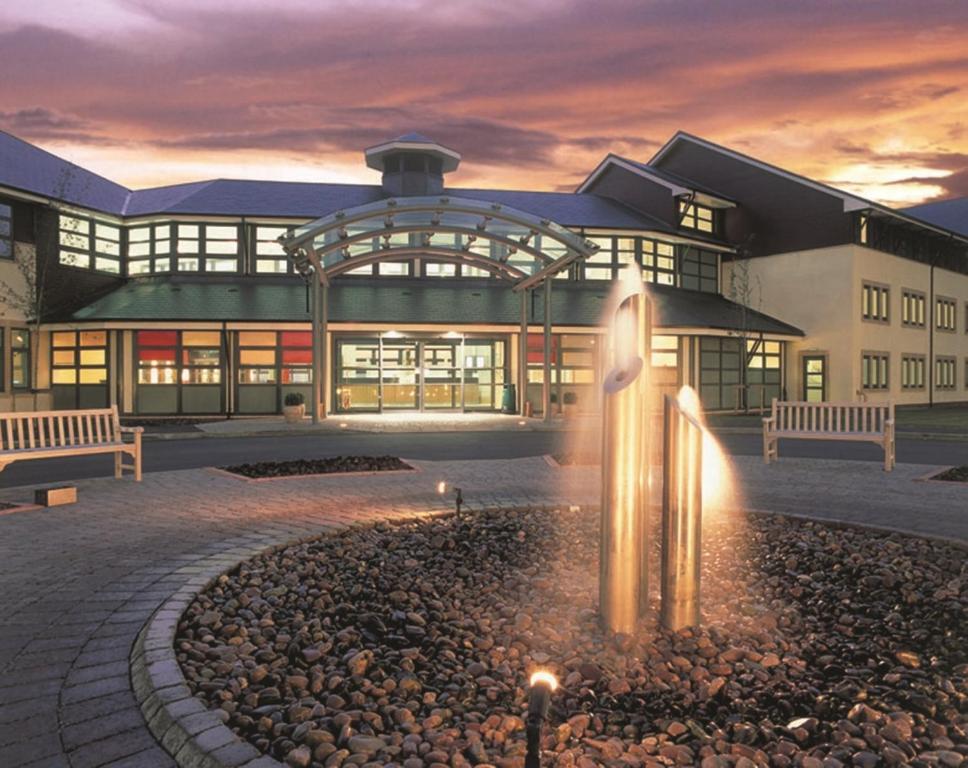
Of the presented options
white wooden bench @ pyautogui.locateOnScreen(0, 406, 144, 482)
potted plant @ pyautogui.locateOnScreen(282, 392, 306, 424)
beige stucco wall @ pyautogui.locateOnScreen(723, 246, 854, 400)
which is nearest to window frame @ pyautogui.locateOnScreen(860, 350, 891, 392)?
beige stucco wall @ pyautogui.locateOnScreen(723, 246, 854, 400)

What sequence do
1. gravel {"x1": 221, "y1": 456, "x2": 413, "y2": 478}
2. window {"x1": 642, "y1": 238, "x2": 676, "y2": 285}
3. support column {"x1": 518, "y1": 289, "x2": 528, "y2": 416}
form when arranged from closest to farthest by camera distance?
gravel {"x1": 221, "y1": 456, "x2": 413, "y2": 478}, support column {"x1": 518, "y1": 289, "x2": 528, "y2": 416}, window {"x1": 642, "y1": 238, "x2": 676, "y2": 285}

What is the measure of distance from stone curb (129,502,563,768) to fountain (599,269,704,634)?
2.15m

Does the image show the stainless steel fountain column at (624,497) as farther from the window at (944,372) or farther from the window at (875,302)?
the window at (944,372)

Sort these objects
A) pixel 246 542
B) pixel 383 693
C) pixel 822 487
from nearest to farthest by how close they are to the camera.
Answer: pixel 383 693, pixel 246 542, pixel 822 487

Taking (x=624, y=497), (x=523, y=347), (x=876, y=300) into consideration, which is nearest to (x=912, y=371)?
(x=876, y=300)

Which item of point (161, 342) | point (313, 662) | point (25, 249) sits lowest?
point (313, 662)

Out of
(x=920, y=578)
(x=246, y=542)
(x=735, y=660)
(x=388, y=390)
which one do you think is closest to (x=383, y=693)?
(x=735, y=660)

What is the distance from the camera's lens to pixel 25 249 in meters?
23.9

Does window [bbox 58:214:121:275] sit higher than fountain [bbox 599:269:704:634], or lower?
higher

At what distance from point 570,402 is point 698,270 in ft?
35.2

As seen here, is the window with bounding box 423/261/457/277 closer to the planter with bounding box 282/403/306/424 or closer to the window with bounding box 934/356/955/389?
the planter with bounding box 282/403/306/424

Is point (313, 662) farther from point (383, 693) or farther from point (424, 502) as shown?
point (424, 502)

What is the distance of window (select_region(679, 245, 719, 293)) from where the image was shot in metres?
31.8

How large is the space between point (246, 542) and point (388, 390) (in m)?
20.4
